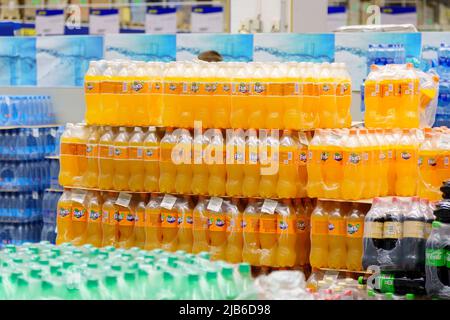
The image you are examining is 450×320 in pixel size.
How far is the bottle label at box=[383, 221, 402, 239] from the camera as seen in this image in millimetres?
5586

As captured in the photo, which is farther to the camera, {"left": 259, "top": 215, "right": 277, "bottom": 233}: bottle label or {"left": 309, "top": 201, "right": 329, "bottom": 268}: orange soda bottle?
{"left": 259, "top": 215, "right": 277, "bottom": 233}: bottle label

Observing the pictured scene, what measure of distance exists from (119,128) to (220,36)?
2959mm

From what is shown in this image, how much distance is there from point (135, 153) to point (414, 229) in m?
2.83

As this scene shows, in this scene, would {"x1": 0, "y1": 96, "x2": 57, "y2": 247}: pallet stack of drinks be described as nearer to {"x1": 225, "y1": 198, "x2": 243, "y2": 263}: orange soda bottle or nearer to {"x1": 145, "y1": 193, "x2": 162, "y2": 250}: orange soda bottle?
{"x1": 145, "y1": 193, "x2": 162, "y2": 250}: orange soda bottle

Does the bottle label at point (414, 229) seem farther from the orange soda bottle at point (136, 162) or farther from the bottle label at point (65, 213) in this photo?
the bottle label at point (65, 213)

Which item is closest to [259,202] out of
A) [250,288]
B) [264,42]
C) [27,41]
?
[264,42]

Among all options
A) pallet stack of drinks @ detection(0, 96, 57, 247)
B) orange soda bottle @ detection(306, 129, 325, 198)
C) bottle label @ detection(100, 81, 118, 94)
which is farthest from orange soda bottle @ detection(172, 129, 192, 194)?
pallet stack of drinks @ detection(0, 96, 57, 247)

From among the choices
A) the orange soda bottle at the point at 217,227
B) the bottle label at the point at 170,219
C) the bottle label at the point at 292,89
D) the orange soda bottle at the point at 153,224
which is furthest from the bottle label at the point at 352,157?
the orange soda bottle at the point at 153,224

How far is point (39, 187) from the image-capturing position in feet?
36.8

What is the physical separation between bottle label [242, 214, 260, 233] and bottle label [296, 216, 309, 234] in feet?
1.03

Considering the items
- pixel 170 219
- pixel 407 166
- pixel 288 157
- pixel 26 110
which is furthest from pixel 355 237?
pixel 26 110

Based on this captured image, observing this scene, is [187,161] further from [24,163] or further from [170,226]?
[24,163]

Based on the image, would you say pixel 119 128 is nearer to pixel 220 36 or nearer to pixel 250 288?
pixel 220 36

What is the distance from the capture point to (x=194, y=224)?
7.40 metres
